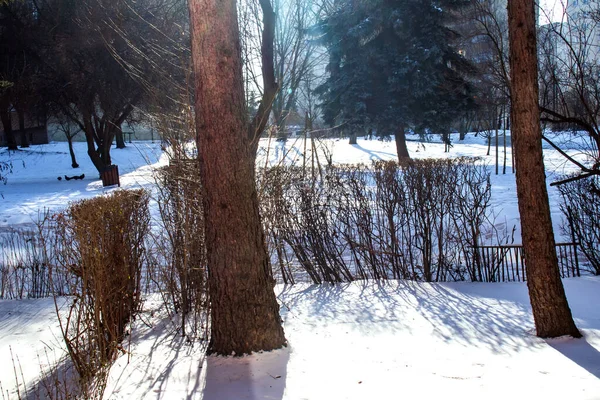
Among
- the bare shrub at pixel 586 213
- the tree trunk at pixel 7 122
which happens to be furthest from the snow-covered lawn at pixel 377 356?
the tree trunk at pixel 7 122

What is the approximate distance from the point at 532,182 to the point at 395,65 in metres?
18.7

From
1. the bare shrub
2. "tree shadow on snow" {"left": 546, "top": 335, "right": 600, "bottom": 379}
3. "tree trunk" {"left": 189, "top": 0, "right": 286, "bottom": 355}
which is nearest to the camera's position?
"tree shadow on snow" {"left": 546, "top": 335, "right": 600, "bottom": 379}

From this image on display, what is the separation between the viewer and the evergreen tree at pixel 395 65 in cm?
2189

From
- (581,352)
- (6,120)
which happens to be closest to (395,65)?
(6,120)

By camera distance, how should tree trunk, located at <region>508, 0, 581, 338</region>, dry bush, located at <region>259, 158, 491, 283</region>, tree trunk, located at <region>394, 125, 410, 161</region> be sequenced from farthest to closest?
tree trunk, located at <region>394, 125, 410, 161</region> < dry bush, located at <region>259, 158, 491, 283</region> < tree trunk, located at <region>508, 0, 581, 338</region>

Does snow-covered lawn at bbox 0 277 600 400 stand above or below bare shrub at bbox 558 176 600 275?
below

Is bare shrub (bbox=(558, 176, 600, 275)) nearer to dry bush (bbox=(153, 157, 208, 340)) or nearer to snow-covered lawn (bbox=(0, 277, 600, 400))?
snow-covered lawn (bbox=(0, 277, 600, 400))

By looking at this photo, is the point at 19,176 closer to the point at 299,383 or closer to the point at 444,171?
the point at 444,171

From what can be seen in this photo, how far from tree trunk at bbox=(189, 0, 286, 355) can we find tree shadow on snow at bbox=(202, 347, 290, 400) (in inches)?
4.9

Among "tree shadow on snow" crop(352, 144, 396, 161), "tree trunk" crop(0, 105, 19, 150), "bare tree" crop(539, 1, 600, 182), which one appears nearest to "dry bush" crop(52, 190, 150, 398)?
"bare tree" crop(539, 1, 600, 182)

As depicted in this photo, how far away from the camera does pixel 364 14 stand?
22.5m

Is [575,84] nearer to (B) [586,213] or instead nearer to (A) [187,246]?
(B) [586,213]

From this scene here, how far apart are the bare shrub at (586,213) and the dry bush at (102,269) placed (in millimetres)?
6370

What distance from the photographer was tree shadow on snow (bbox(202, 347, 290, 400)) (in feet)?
12.5
